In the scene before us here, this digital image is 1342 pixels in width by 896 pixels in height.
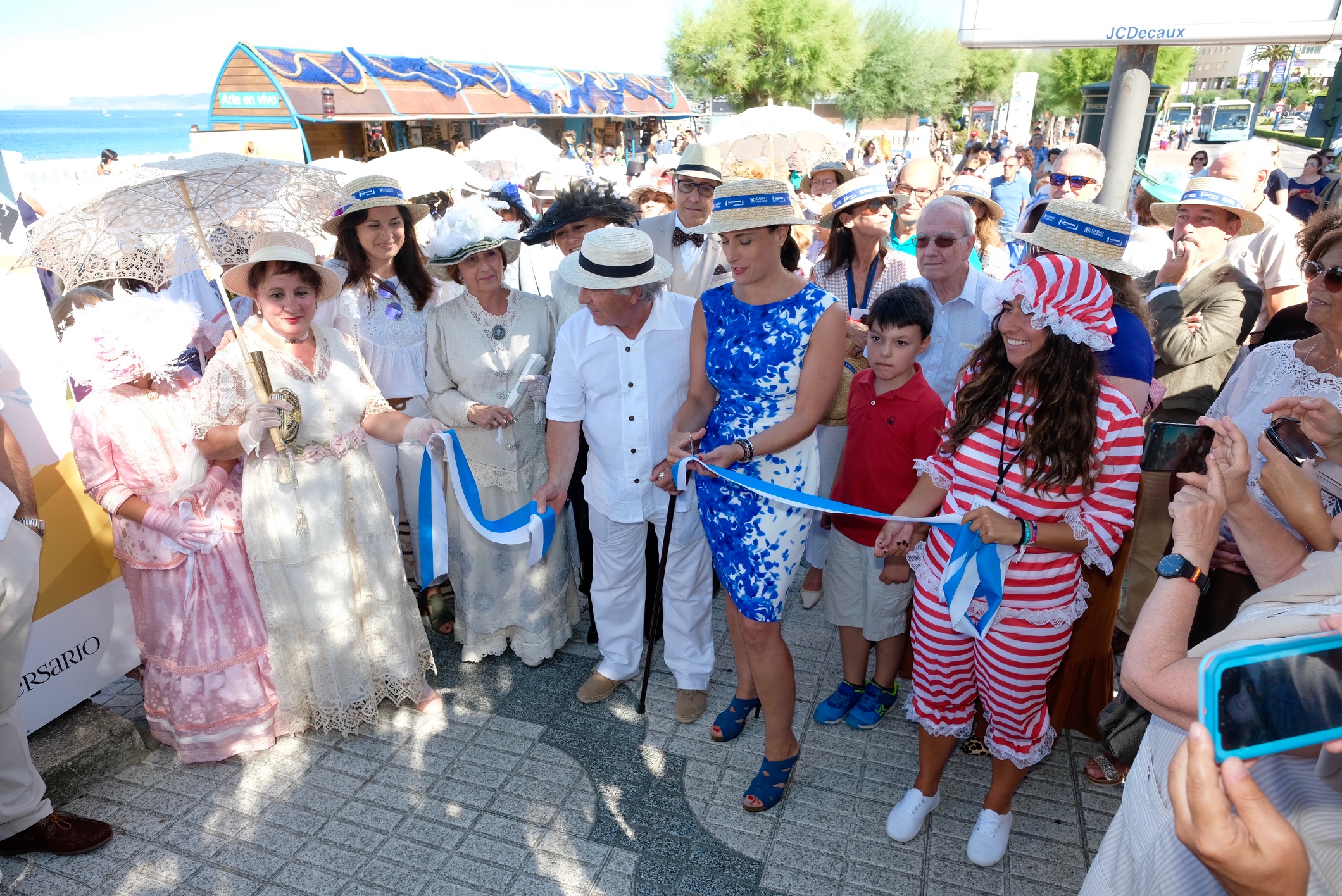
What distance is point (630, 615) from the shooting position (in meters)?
3.67

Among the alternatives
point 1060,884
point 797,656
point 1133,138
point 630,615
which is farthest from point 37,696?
point 1133,138

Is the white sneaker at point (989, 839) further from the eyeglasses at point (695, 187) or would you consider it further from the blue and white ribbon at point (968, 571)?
the eyeglasses at point (695, 187)

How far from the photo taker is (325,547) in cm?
327

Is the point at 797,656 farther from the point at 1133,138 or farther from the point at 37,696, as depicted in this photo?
the point at 1133,138

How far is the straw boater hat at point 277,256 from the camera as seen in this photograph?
9.78 ft

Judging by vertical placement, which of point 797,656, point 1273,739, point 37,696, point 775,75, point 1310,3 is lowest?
point 797,656

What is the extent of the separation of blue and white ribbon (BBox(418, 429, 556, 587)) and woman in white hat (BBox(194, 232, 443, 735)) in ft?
0.44

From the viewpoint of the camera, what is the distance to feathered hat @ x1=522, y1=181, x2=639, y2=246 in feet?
13.9

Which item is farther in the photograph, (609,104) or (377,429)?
(609,104)

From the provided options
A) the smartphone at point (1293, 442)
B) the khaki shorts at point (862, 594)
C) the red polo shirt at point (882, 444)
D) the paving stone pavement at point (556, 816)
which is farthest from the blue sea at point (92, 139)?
the smartphone at point (1293, 442)

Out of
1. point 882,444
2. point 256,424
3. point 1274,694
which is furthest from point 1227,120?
point 1274,694

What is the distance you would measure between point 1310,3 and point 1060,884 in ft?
17.8

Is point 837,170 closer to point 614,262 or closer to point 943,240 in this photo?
point 943,240

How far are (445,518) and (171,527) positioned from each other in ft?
3.61
